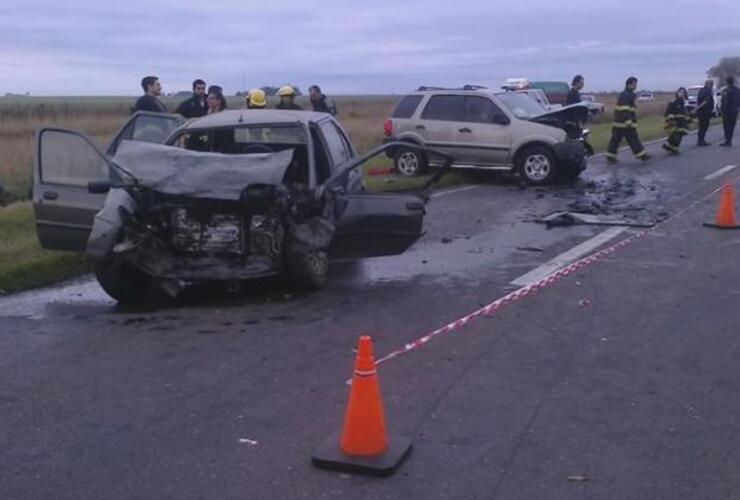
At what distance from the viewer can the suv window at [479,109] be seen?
18094mm

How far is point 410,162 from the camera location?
1867 centimetres

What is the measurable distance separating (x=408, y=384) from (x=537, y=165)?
12.3 metres

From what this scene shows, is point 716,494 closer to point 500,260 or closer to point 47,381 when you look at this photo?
point 47,381

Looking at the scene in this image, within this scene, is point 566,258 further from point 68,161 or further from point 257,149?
point 68,161

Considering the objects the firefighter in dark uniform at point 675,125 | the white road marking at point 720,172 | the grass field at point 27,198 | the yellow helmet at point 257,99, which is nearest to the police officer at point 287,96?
the yellow helmet at point 257,99

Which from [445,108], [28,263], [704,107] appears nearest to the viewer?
[28,263]

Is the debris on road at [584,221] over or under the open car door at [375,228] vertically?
under

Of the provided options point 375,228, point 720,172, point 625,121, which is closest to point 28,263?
point 375,228

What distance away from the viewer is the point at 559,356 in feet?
21.7

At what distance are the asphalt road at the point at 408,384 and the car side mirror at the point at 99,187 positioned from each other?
102 centimetres

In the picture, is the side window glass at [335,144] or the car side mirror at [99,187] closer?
the car side mirror at [99,187]

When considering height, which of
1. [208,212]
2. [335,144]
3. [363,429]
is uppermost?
[335,144]

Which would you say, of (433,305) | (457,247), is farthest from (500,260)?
(433,305)

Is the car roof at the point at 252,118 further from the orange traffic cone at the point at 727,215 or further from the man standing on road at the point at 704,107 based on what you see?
the man standing on road at the point at 704,107
